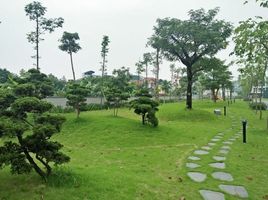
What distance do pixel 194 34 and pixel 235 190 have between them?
17.5m

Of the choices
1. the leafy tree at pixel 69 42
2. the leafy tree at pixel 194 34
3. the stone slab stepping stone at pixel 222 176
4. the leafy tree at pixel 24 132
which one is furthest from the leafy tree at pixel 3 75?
the stone slab stepping stone at pixel 222 176

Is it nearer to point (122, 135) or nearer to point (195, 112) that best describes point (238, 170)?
point (122, 135)

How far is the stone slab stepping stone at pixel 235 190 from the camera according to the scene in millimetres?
6226

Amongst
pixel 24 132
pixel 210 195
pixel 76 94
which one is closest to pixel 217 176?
pixel 210 195

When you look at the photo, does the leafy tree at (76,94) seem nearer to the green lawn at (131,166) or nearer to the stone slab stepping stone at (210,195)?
the green lawn at (131,166)

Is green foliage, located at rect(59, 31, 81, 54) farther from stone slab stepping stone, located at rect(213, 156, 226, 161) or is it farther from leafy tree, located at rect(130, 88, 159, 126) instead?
stone slab stepping stone, located at rect(213, 156, 226, 161)

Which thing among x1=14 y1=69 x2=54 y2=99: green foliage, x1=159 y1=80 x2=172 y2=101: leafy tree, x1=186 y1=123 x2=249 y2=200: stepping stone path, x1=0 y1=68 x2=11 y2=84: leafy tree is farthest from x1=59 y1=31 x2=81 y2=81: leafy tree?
x1=159 y1=80 x2=172 y2=101: leafy tree

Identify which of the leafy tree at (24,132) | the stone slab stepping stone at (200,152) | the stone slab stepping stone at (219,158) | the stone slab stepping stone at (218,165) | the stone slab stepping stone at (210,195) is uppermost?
the leafy tree at (24,132)

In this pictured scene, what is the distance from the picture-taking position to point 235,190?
647 centimetres

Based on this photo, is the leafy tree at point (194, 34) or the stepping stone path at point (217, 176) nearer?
the stepping stone path at point (217, 176)

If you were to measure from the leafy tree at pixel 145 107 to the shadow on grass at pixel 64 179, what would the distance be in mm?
8968

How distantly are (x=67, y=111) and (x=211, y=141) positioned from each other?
15338mm

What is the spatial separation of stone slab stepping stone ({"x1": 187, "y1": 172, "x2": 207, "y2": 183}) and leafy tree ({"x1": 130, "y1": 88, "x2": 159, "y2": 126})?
768cm

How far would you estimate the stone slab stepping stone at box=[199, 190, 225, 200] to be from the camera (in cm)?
593
